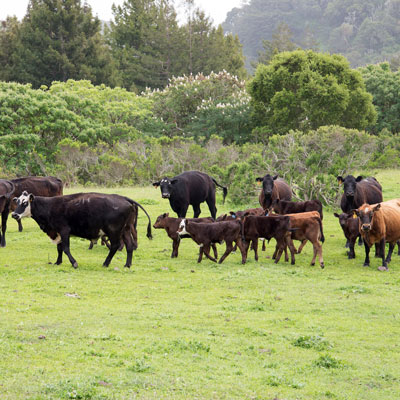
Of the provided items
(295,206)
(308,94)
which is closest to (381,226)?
(295,206)

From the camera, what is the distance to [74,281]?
10.7 m

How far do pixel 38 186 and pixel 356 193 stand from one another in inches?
347

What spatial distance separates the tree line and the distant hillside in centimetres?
4007

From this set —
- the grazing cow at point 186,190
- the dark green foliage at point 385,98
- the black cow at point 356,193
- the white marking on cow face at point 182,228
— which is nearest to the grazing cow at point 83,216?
the white marking on cow face at point 182,228

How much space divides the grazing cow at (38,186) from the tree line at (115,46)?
132ft

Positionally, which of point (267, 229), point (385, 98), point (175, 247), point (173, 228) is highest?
point (385, 98)

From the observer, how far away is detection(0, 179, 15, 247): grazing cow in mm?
14734

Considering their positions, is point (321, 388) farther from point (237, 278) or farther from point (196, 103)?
point (196, 103)

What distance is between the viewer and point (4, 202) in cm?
1483

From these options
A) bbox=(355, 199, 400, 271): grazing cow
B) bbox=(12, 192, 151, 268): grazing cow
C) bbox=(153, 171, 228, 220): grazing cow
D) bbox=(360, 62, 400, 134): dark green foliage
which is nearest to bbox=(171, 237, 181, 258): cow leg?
bbox=(12, 192, 151, 268): grazing cow

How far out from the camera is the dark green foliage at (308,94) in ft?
121

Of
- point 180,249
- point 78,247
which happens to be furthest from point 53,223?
point 180,249

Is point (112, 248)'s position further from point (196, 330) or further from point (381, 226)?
point (381, 226)

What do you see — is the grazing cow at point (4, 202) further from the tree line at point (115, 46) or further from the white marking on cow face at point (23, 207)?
the tree line at point (115, 46)
